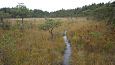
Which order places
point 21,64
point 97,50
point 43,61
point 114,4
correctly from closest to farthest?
point 21,64
point 43,61
point 97,50
point 114,4

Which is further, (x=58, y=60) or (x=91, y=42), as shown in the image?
(x=91, y=42)

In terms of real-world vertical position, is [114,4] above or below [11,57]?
above

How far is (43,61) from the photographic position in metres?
12.4

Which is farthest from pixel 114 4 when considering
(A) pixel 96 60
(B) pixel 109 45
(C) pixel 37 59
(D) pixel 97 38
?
(C) pixel 37 59

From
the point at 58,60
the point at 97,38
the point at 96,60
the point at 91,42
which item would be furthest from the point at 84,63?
the point at 97,38

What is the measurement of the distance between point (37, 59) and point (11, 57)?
6.05ft

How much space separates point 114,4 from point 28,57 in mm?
15084

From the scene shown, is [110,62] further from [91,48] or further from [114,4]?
[114,4]

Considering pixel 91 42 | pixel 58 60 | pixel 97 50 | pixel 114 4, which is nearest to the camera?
pixel 58 60

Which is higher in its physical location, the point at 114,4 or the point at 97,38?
the point at 114,4

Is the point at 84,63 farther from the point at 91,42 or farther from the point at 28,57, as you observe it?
the point at 91,42

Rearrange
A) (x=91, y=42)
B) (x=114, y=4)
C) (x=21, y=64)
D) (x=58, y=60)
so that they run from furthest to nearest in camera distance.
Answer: (x=114, y=4) → (x=91, y=42) → (x=58, y=60) → (x=21, y=64)

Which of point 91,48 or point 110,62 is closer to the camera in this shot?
point 110,62

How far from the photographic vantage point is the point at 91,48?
16.6 m
